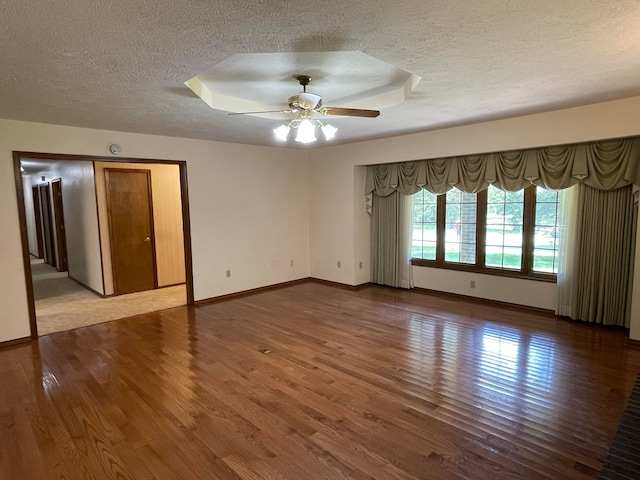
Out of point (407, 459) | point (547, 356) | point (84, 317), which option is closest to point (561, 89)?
point (547, 356)

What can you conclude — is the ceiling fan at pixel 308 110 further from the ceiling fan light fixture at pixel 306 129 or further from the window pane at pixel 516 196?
the window pane at pixel 516 196

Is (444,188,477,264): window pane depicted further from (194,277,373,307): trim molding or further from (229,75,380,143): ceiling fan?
→ (229,75,380,143): ceiling fan

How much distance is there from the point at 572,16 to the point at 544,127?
2415mm

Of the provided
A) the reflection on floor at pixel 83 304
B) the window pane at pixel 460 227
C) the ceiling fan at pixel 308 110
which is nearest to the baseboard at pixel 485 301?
the window pane at pixel 460 227

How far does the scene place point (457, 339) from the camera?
375 centimetres

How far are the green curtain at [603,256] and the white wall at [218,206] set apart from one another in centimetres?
420

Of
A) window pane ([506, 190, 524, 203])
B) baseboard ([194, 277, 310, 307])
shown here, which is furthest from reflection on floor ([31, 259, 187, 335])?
window pane ([506, 190, 524, 203])

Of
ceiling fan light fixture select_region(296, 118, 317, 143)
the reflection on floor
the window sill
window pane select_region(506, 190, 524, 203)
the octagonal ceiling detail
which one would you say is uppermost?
the octagonal ceiling detail

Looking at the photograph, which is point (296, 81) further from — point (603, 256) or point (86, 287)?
point (86, 287)

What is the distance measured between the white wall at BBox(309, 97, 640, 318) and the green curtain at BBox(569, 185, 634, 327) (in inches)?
13.8

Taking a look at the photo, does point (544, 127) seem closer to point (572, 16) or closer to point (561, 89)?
point (561, 89)

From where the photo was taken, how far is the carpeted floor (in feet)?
6.23

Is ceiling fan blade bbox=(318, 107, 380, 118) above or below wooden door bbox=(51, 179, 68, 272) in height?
above

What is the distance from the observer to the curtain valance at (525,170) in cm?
376
